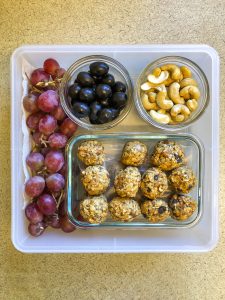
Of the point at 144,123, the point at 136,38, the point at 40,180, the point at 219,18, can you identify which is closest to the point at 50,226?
the point at 40,180

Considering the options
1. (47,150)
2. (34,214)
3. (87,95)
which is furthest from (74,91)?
(34,214)

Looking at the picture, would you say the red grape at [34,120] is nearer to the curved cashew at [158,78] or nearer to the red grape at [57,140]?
the red grape at [57,140]

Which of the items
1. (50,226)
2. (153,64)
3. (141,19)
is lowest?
(50,226)

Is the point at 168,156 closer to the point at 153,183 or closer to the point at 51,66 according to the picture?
the point at 153,183

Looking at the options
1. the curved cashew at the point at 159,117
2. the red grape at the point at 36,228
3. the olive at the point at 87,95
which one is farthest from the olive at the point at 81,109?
the red grape at the point at 36,228

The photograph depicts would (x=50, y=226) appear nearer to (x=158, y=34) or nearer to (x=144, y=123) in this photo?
(x=144, y=123)
